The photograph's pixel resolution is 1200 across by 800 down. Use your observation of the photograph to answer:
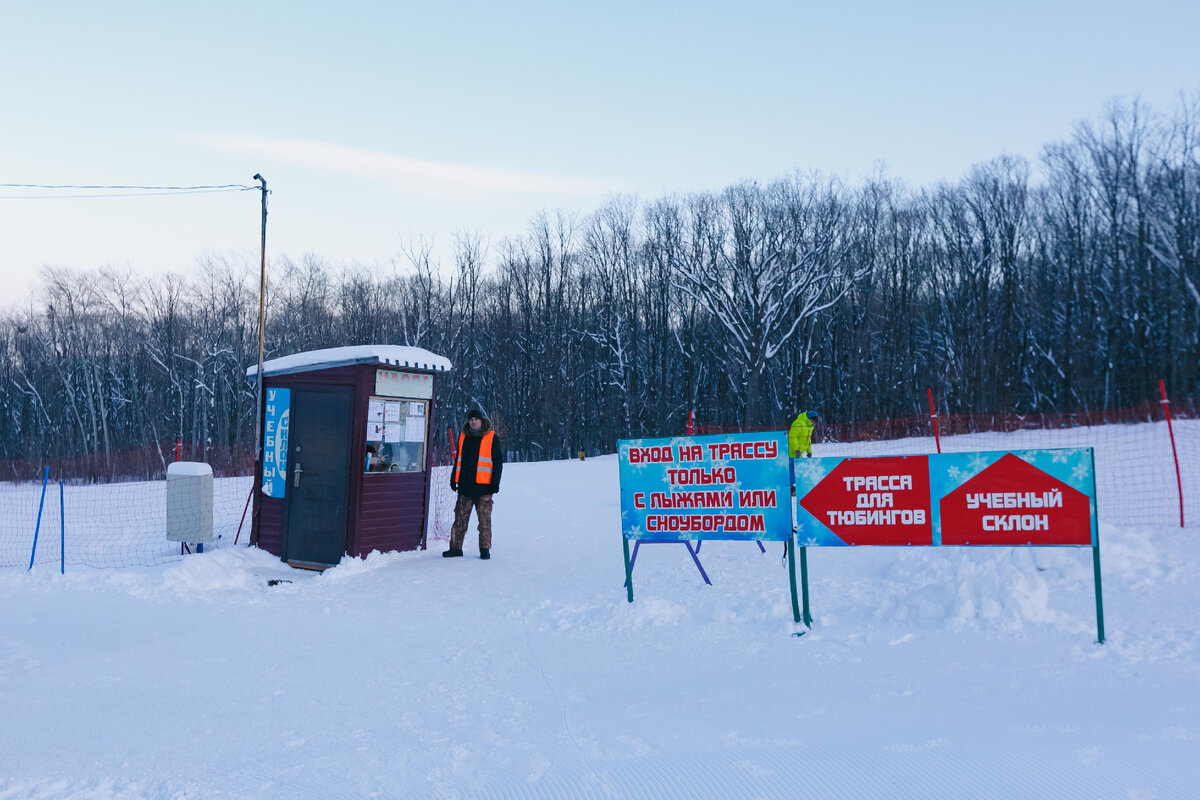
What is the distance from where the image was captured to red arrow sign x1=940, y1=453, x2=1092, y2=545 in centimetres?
601

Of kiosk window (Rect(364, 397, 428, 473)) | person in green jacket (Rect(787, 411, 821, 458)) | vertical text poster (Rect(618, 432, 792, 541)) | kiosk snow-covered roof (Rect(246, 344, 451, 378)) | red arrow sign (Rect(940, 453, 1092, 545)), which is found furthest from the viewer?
person in green jacket (Rect(787, 411, 821, 458))

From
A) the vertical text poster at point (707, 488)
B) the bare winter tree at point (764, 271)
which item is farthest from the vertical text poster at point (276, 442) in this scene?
the bare winter tree at point (764, 271)

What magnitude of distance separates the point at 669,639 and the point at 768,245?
1693 inches

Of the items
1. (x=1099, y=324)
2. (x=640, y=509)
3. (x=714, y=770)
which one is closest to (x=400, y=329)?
(x=1099, y=324)

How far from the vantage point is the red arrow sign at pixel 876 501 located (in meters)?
6.48

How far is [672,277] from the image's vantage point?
2112 inches

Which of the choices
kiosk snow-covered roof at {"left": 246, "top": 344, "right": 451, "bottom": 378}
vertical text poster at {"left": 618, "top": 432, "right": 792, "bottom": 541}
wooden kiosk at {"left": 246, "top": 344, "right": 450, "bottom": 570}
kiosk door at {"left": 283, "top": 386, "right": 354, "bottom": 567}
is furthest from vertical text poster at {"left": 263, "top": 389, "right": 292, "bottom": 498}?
vertical text poster at {"left": 618, "top": 432, "right": 792, "bottom": 541}

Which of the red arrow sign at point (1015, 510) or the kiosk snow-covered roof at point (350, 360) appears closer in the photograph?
the red arrow sign at point (1015, 510)

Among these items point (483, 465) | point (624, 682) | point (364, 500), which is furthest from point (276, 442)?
point (624, 682)

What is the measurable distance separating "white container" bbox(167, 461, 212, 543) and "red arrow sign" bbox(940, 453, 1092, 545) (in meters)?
9.39

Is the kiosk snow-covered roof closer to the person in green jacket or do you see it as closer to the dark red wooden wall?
the dark red wooden wall

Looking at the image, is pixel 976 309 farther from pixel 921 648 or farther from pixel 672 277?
pixel 921 648

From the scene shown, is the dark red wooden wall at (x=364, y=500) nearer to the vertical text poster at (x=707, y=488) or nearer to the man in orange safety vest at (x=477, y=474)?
the man in orange safety vest at (x=477, y=474)

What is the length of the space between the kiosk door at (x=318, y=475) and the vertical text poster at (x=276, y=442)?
0.12 meters
